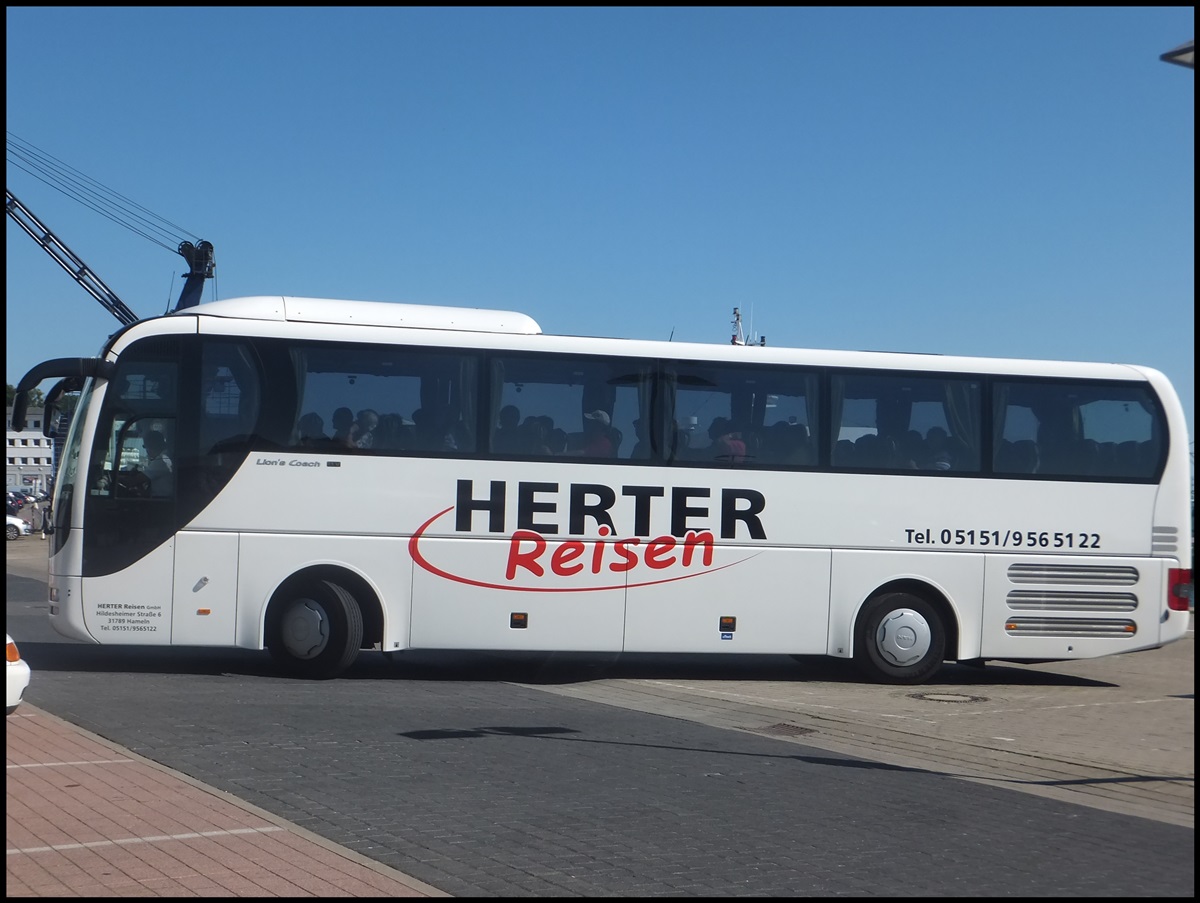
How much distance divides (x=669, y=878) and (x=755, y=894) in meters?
0.45

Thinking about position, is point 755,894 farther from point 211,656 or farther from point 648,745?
point 211,656

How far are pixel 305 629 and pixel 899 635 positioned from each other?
630 centimetres

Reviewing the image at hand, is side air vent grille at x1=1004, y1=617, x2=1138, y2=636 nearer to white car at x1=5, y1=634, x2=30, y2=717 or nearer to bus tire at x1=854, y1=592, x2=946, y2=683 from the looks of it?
bus tire at x1=854, y1=592, x2=946, y2=683

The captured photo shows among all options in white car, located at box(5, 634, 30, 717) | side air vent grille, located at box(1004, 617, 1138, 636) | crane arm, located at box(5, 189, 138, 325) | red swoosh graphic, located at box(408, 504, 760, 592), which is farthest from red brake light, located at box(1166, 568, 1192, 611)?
crane arm, located at box(5, 189, 138, 325)

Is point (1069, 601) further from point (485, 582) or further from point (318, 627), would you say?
point (318, 627)

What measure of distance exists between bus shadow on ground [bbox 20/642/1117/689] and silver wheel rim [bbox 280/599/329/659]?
0.63 m

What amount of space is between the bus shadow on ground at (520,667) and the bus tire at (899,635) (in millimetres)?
470

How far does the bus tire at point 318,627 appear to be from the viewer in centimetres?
1391

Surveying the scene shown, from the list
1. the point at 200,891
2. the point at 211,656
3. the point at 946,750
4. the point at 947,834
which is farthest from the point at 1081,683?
the point at 200,891

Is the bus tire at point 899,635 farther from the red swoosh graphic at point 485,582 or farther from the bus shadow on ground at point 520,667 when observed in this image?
the red swoosh graphic at point 485,582

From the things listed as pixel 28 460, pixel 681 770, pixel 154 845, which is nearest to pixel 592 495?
pixel 681 770

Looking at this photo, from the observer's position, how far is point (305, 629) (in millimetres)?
13930

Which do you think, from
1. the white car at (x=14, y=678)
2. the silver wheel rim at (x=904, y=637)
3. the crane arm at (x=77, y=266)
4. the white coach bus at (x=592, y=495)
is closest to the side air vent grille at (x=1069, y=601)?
the white coach bus at (x=592, y=495)

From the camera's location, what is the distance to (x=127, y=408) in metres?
13.8
